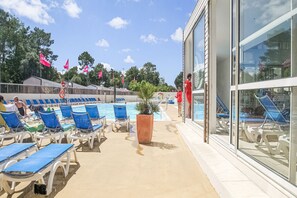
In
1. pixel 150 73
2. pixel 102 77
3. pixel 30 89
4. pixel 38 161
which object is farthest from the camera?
pixel 150 73

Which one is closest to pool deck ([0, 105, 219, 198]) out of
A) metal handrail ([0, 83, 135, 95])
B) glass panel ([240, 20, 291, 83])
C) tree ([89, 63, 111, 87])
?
glass panel ([240, 20, 291, 83])

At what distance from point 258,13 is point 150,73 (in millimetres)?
62703

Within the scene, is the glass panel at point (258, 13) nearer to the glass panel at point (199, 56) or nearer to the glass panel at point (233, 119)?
the glass panel at point (233, 119)

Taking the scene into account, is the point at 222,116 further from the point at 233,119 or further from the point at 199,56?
the point at 199,56

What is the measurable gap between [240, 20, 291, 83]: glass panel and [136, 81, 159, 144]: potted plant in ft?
10.3

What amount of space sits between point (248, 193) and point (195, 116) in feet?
17.1

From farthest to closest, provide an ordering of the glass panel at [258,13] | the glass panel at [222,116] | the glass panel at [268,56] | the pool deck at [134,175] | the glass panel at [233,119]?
the glass panel at [222,116]
the glass panel at [233,119]
the pool deck at [134,175]
the glass panel at [258,13]
the glass panel at [268,56]

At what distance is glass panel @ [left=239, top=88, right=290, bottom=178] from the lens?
2.67 m

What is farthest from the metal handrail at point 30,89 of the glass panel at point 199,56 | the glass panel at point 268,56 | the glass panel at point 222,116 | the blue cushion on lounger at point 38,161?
the glass panel at point 268,56

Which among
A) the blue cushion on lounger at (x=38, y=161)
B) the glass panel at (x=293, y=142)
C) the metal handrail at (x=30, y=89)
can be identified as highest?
the metal handrail at (x=30, y=89)

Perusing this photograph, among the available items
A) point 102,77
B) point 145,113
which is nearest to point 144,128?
point 145,113

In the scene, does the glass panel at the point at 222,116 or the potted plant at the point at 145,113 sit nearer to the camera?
the glass panel at the point at 222,116

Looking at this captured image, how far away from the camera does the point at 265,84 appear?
9.84ft

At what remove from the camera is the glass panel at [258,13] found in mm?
2719
